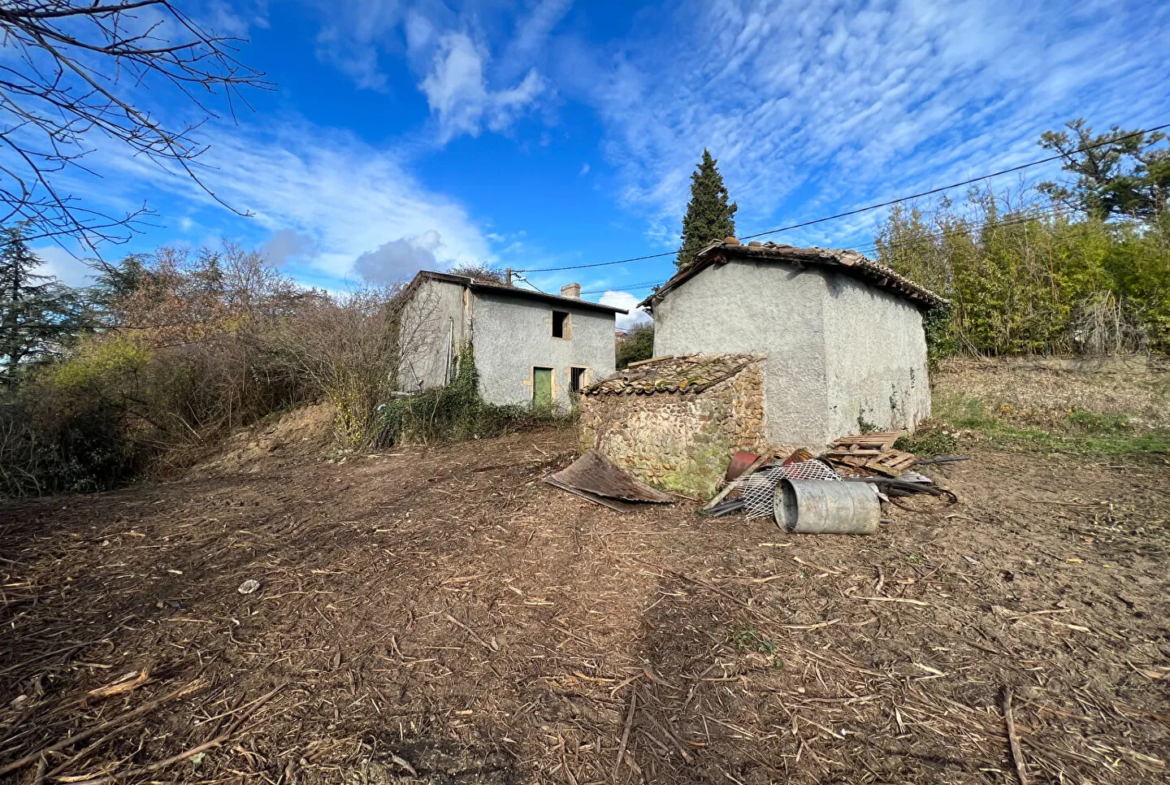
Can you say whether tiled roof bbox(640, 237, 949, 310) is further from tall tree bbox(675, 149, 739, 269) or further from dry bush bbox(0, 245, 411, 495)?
tall tree bbox(675, 149, 739, 269)

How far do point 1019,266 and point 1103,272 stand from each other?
166 centimetres

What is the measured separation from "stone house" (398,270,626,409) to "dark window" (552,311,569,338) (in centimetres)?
3

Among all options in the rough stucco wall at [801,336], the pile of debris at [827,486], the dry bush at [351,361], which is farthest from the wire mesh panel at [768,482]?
the dry bush at [351,361]

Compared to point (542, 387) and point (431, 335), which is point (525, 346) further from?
point (431, 335)

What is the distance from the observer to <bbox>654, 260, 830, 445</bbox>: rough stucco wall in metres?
7.28

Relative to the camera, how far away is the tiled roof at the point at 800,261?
7.14m

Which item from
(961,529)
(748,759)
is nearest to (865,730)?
(748,759)

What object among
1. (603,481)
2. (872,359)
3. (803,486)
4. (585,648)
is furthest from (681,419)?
(872,359)

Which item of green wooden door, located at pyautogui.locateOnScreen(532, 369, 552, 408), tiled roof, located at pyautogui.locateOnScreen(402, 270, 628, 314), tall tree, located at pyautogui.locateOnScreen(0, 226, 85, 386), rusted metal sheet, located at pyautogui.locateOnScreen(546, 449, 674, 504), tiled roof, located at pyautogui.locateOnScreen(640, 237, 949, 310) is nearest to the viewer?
tall tree, located at pyautogui.locateOnScreen(0, 226, 85, 386)

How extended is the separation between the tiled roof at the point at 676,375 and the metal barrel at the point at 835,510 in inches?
85.4

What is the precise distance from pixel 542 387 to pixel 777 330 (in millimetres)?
8431

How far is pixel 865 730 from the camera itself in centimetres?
229

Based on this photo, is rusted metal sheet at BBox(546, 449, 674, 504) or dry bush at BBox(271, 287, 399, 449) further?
dry bush at BBox(271, 287, 399, 449)

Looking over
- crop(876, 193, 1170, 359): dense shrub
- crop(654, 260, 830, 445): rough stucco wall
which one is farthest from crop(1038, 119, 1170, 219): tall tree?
crop(654, 260, 830, 445): rough stucco wall
